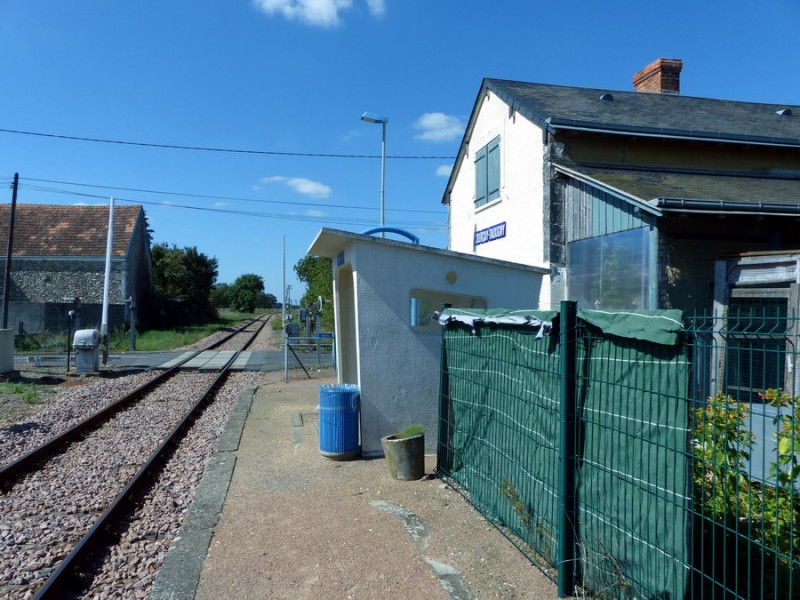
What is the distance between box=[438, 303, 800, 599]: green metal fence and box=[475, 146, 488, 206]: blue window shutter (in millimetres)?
9396

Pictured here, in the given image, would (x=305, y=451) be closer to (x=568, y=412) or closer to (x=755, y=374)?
(x=568, y=412)

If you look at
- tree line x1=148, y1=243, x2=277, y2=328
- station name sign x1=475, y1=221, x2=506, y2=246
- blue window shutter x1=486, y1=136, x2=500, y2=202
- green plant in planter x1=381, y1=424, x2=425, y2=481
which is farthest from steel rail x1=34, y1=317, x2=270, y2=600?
tree line x1=148, y1=243, x2=277, y2=328

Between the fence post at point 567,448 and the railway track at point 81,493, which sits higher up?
the fence post at point 567,448

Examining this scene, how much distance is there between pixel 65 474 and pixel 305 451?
2841 mm

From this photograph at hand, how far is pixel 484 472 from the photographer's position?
6.12m

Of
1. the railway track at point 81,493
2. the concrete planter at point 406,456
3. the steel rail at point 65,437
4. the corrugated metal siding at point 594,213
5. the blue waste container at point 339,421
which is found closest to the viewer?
the railway track at point 81,493

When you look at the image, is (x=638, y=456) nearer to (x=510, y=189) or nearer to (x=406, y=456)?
(x=406, y=456)

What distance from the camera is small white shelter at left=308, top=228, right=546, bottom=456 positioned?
828 centimetres

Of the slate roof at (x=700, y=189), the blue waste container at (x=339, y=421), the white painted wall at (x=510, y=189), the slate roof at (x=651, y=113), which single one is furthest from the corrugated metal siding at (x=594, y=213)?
the blue waste container at (x=339, y=421)

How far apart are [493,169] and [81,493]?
33.3 feet

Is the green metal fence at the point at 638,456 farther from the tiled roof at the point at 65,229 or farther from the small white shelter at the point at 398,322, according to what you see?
the tiled roof at the point at 65,229

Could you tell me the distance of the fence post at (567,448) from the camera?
14.5 feet

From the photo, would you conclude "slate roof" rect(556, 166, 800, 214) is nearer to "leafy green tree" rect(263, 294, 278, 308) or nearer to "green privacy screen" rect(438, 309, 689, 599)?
"green privacy screen" rect(438, 309, 689, 599)

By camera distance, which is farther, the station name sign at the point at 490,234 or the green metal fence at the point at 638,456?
the station name sign at the point at 490,234
